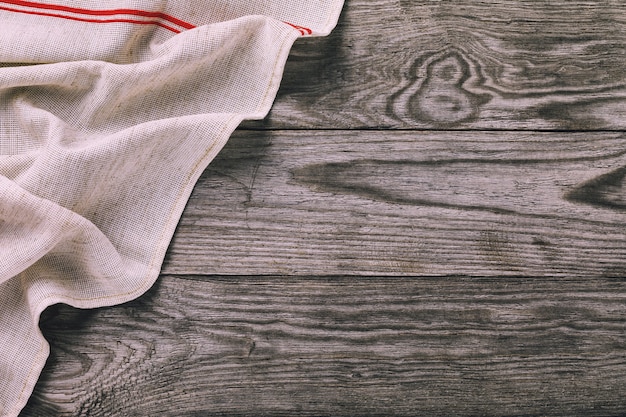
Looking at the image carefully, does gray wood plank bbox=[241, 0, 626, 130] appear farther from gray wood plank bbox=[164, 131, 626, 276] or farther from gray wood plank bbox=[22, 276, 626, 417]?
gray wood plank bbox=[22, 276, 626, 417]

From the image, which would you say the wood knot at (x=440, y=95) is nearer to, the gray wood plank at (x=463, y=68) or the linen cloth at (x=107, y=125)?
the gray wood plank at (x=463, y=68)

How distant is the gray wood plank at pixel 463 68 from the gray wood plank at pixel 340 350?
6.4 inches

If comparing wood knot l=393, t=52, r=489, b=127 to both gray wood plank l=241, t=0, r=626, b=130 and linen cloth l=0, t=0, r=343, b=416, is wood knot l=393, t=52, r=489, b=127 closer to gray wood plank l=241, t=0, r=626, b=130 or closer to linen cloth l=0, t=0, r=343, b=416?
gray wood plank l=241, t=0, r=626, b=130

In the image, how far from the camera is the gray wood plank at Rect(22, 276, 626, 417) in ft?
1.69

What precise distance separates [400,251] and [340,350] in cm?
10

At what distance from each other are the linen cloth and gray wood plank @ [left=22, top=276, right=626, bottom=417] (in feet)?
0.09

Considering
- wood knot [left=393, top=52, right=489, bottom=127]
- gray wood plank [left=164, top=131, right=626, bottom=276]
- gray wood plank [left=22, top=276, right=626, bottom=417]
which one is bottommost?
gray wood plank [left=22, top=276, right=626, bottom=417]

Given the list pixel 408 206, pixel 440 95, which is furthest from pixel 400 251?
pixel 440 95

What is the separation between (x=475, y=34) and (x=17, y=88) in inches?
17.4

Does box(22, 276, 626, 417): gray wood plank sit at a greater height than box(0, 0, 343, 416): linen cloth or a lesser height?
lesser

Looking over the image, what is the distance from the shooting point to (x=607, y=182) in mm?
559

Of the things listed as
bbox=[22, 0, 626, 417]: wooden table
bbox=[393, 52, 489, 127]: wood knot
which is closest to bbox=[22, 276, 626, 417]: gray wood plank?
bbox=[22, 0, 626, 417]: wooden table

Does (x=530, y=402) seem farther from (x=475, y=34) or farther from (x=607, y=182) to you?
(x=475, y=34)

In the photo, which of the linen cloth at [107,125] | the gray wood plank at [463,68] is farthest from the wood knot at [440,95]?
the linen cloth at [107,125]
